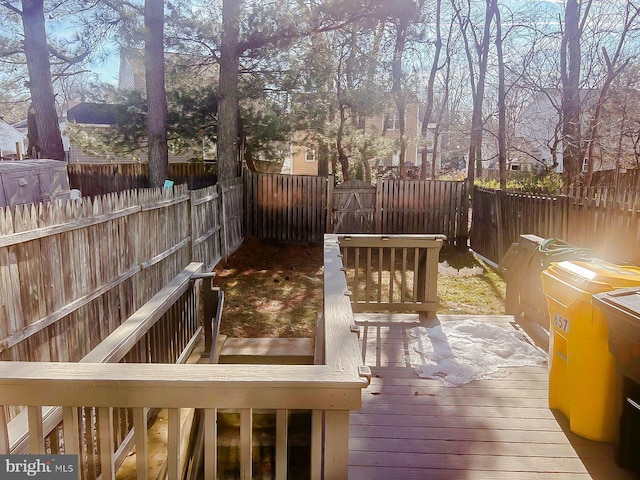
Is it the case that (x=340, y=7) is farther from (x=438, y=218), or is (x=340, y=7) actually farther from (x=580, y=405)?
(x=580, y=405)

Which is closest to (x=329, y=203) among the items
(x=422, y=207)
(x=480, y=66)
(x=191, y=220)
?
(x=422, y=207)

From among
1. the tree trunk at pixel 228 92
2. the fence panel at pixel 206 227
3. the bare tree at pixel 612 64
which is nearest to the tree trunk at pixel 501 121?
the bare tree at pixel 612 64

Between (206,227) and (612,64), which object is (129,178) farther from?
(612,64)

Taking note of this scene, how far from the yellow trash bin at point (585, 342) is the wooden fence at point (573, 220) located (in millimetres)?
1325

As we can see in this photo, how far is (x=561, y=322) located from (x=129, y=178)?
14.2 meters

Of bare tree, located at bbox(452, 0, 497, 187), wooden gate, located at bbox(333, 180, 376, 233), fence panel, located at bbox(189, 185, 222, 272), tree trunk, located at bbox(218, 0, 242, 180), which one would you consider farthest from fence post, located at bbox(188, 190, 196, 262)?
bare tree, located at bbox(452, 0, 497, 187)

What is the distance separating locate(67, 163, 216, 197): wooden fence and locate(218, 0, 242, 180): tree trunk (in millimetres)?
3632

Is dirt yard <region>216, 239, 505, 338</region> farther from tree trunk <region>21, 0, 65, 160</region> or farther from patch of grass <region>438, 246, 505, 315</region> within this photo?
tree trunk <region>21, 0, 65, 160</region>

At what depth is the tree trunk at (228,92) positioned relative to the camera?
10477 mm

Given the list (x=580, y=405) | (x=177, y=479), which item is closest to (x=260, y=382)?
(x=177, y=479)

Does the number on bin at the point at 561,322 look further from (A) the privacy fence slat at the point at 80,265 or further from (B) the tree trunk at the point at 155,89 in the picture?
(B) the tree trunk at the point at 155,89

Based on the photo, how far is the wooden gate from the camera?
11977mm

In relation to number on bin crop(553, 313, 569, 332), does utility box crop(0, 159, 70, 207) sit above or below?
above

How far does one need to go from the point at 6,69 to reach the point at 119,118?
3.85 meters
